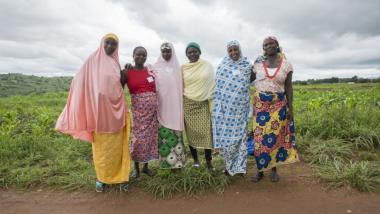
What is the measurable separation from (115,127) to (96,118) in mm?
262

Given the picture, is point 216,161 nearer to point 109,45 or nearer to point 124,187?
point 124,187

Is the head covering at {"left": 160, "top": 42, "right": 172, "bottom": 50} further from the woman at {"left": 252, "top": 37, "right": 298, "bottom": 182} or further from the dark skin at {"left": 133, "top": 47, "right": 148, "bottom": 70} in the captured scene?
the woman at {"left": 252, "top": 37, "right": 298, "bottom": 182}

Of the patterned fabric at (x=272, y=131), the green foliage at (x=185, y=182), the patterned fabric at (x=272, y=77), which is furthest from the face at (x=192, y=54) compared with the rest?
the green foliage at (x=185, y=182)

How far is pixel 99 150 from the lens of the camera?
3.85m

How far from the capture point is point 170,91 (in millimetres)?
4055

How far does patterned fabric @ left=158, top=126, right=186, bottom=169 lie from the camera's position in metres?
4.14

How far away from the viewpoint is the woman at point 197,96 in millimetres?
4074

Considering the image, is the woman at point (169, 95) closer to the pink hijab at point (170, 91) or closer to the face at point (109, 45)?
the pink hijab at point (170, 91)

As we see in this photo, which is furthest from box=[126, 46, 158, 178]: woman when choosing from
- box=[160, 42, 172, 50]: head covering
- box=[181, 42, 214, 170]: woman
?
box=[181, 42, 214, 170]: woman

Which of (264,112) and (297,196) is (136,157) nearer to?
(264,112)

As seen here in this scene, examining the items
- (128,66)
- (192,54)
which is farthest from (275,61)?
(128,66)

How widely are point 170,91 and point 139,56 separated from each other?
24.0 inches

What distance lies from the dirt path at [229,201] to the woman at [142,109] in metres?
0.55

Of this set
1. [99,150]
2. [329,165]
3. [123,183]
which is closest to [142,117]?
[99,150]
